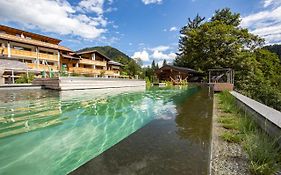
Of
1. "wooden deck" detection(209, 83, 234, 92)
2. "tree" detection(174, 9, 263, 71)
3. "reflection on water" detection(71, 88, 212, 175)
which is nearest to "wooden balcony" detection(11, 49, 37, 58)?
"wooden deck" detection(209, 83, 234, 92)

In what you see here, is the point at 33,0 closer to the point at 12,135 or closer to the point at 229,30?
the point at 12,135

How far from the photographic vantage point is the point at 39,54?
23.1 m

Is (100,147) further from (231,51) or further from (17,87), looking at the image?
(231,51)

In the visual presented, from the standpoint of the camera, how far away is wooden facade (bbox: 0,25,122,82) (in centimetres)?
1986

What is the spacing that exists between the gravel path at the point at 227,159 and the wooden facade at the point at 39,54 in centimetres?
1514

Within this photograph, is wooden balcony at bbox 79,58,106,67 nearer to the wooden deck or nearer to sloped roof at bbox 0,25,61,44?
sloped roof at bbox 0,25,61,44

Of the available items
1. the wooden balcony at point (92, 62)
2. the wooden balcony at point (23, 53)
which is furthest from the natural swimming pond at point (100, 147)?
the wooden balcony at point (92, 62)

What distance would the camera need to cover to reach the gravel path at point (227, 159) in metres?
1.99

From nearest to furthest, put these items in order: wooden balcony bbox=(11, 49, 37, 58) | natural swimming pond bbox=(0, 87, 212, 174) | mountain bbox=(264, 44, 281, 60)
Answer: natural swimming pond bbox=(0, 87, 212, 174) < wooden balcony bbox=(11, 49, 37, 58) < mountain bbox=(264, 44, 281, 60)

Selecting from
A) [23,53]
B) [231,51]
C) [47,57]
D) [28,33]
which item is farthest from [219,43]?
[28,33]

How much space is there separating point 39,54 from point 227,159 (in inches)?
1007

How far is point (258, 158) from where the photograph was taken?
205cm

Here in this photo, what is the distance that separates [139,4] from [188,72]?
Answer: 19.6 meters

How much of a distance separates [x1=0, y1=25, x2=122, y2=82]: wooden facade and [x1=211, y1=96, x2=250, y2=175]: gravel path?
49.7 feet
